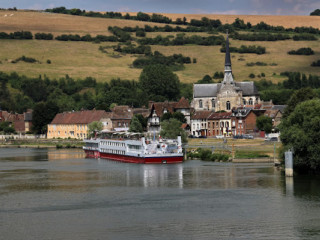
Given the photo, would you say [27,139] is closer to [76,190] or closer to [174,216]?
[76,190]

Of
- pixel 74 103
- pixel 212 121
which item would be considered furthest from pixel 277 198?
pixel 74 103

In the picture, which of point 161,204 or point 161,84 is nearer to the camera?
point 161,204

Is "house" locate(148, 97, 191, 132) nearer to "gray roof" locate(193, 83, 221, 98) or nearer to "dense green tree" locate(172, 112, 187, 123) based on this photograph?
"dense green tree" locate(172, 112, 187, 123)

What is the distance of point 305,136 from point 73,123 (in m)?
88.4

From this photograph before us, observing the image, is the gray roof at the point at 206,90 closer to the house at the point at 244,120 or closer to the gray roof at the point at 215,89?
the gray roof at the point at 215,89

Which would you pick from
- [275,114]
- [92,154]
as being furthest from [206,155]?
[275,114]

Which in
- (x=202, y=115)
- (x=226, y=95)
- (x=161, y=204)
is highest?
(x=226, y=95)

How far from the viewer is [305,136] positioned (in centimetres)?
6319

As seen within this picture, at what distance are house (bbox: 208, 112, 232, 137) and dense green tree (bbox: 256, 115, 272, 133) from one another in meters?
9.29

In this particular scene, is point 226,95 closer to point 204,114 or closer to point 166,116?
point 204,114

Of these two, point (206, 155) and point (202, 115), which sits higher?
point (202, 115)

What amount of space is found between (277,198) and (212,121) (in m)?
75.3

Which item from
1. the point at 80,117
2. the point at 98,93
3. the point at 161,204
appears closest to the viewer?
the point at 161,204

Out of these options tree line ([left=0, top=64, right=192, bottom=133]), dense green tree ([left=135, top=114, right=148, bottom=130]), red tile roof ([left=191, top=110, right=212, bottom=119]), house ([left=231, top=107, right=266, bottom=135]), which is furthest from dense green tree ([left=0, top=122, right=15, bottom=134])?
house ([left=231, top=107, right=266, bottom=135])
